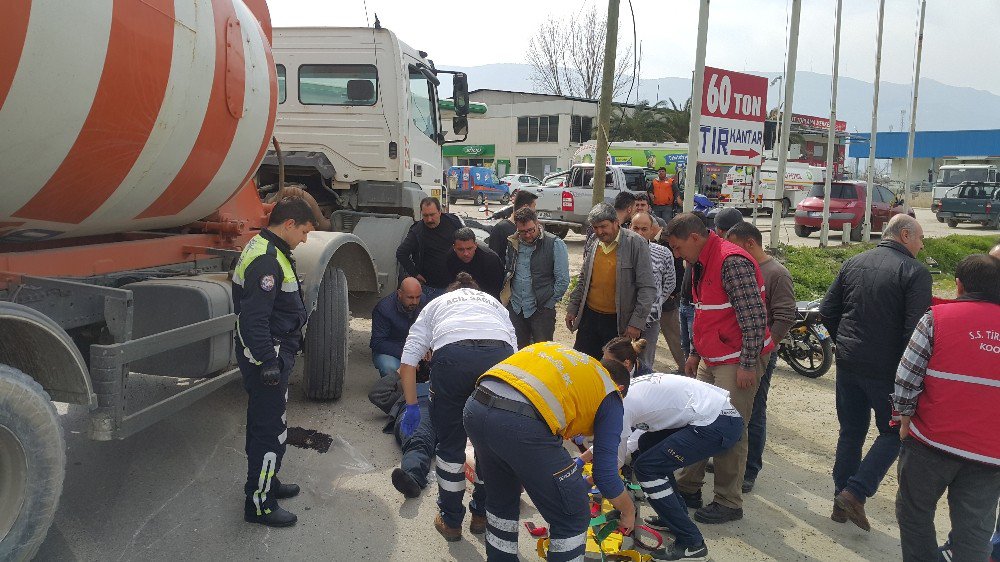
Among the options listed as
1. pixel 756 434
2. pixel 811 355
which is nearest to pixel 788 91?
pixel 811 355

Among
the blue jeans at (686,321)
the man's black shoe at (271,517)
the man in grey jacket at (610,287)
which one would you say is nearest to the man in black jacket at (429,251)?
the man in grey jacket at (610,287)

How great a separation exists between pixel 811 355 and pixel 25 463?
23.4 ft

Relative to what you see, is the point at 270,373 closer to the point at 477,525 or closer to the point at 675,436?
the point at 477,525

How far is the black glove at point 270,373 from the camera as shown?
3.65m

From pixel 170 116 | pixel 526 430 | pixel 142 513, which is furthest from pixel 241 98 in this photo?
pixel 526 430

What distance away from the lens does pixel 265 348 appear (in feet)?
11.9

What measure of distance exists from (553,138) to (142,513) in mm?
41073

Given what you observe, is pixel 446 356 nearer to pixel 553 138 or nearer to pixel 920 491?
pixel 920 491

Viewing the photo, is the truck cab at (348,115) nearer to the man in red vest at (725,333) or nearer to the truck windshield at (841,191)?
the man in red vest at (725,333)

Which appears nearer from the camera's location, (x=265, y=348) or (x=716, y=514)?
(x=265, y=348)

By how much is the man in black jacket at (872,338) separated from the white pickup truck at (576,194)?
1261 centimetres

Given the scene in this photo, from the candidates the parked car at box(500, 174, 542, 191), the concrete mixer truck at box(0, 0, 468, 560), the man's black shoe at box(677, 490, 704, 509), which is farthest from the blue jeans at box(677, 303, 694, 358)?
the parked car at box(500, 174, 542, 191)

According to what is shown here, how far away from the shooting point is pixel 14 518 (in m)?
2.88

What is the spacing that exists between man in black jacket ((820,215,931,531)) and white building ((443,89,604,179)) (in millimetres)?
37447
